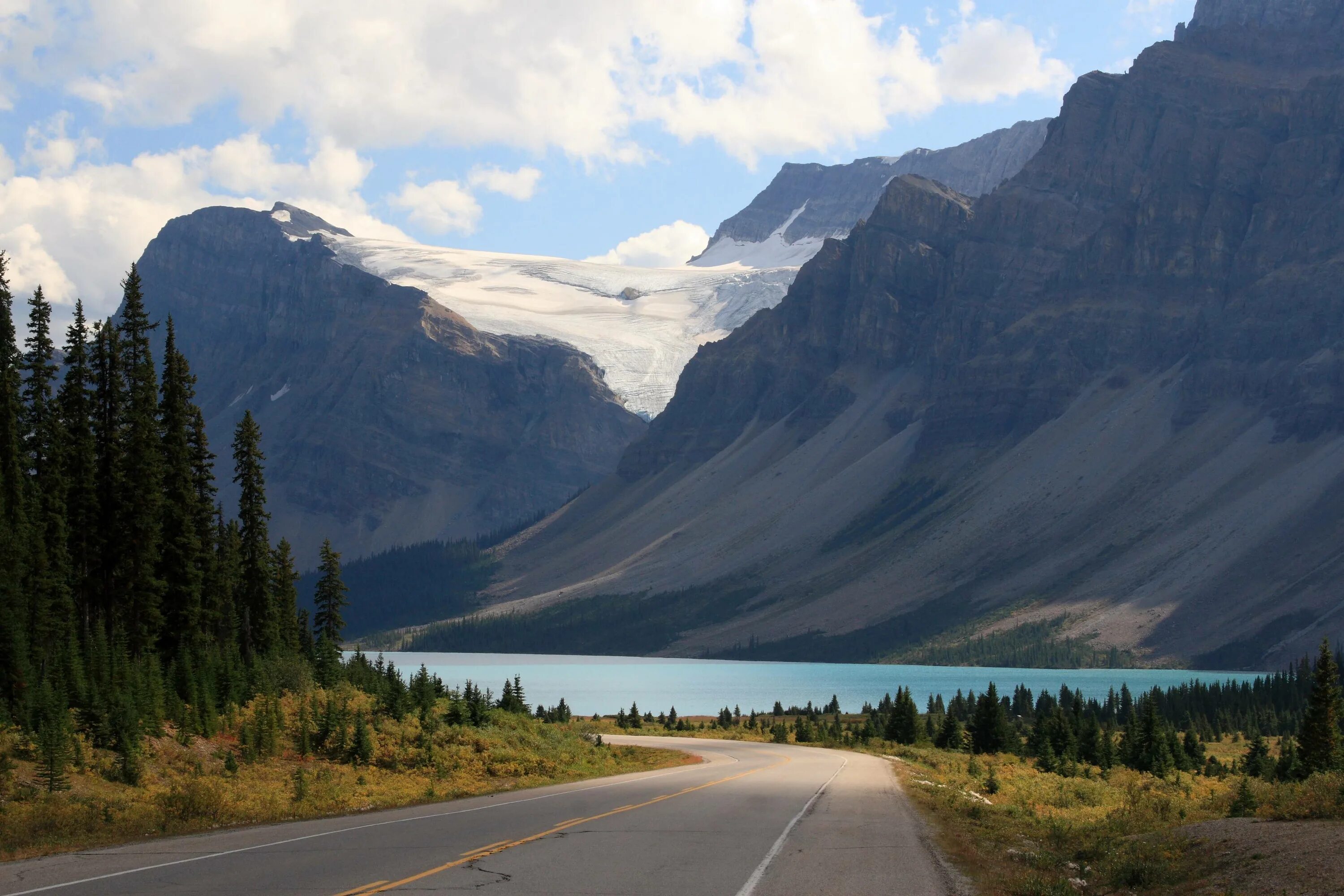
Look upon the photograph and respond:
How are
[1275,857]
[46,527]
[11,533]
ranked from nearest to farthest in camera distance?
[1275,857], [11,533], [46,527]

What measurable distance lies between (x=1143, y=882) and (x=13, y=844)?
63.0 ft

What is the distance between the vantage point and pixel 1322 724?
174ft

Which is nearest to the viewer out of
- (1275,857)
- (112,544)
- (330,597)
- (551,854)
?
(1275,857)

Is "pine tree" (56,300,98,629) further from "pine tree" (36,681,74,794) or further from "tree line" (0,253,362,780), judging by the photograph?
"pine tree" (36,681,74,794)

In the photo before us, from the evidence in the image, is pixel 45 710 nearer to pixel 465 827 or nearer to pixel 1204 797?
pixel 465 827

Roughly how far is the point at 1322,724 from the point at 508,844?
4080 cm

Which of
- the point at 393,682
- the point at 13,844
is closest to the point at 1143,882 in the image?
the point at 13,844

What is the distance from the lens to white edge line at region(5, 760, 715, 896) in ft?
64.4

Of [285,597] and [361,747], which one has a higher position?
[285,597]

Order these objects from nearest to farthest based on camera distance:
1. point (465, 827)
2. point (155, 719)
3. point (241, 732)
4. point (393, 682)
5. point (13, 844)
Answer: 1. point (13, 844)
2. point (465, 827)
3. point (155, 719)
4. point (241, 732)
5. point (393, 682)

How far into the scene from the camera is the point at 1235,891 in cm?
1891

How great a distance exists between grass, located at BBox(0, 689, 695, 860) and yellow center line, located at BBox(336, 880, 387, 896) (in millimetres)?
7531

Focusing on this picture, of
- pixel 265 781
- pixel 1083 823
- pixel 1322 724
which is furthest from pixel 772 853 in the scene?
pixel 1322 724

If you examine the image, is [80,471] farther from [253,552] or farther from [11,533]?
[253,552]
